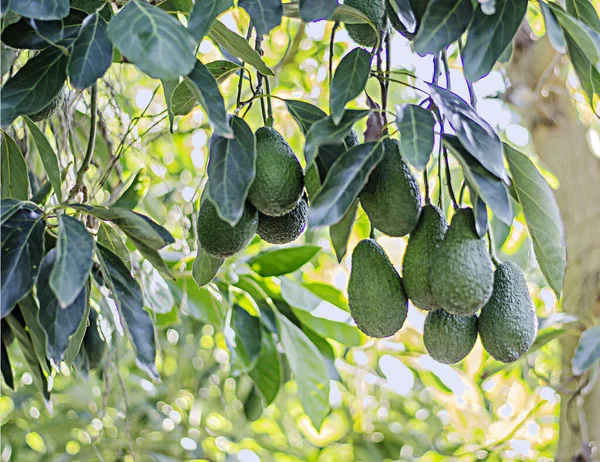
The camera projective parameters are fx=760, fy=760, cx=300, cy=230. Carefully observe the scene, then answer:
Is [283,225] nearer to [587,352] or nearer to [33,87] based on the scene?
[33,87]

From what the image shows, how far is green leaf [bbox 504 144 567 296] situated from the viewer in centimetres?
78

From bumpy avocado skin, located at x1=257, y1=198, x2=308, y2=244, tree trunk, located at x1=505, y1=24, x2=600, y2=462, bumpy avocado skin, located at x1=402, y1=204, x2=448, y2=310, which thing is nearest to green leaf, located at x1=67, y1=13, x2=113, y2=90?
bumpy avocado skin, located at x1=257, y1=198, x2=308, y2=244

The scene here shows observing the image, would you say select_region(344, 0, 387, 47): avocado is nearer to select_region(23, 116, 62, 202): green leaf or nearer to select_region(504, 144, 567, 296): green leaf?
select_region(504, 144, 567, 296): green leaf

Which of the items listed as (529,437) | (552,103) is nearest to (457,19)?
(552,103)

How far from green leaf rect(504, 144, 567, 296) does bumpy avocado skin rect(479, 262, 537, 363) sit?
5 centimetres

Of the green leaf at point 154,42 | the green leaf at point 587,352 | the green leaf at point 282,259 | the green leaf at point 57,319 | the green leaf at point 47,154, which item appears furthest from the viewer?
the green leaf at point 282,259

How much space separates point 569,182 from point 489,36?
1.22 metres

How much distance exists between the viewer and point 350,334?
57.7 inches

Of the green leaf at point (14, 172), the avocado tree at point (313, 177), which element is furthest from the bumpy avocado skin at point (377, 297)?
the green leaf at point (14, 172)

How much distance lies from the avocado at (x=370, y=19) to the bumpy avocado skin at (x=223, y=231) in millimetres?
230

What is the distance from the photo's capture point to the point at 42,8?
0.65 metres

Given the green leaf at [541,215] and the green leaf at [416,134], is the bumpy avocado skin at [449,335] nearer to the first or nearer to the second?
the green leaf at [541,215]

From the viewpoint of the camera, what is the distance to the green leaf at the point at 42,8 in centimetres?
65

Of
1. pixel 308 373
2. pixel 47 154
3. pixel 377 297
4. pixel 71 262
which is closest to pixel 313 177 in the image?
pixel 377 297
